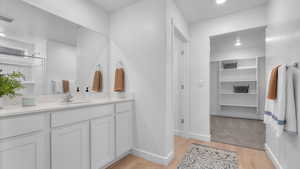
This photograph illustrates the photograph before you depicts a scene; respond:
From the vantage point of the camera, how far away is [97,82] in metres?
2.26

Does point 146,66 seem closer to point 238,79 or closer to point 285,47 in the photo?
point 285,47

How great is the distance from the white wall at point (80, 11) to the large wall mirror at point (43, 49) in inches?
2.7

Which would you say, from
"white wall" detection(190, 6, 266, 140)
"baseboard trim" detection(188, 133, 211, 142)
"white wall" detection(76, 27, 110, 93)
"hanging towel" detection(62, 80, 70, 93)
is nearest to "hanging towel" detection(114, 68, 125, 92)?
"white wall" detection(76, 27, 110, 93)

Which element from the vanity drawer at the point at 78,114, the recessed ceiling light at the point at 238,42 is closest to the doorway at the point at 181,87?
the vanity drawer at the point at 78,114

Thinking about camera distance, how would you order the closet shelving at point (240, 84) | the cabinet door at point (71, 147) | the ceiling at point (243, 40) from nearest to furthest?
1. the cabinet door at point (71, 147)
2. the ceiling at point (243, 40)
3. the closet shelving at point (240, 84)

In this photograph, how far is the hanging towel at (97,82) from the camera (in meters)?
2.23

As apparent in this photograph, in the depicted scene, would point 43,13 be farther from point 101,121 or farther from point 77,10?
point 101,121

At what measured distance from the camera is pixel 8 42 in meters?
1.37

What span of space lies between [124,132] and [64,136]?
2.82 feet

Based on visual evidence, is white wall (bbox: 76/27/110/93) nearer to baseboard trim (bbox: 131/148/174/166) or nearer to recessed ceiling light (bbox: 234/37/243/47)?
baseboard trim (bbox: 131/148/174/166)

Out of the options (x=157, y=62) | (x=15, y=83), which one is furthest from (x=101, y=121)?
(x=157, y=62)

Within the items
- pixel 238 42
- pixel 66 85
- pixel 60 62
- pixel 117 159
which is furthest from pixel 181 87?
pixel 238 42

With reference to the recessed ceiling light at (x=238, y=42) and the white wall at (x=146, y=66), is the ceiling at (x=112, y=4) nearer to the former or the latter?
the white wall at (x=146, y=66)

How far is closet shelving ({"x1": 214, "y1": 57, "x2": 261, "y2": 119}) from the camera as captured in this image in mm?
4306
